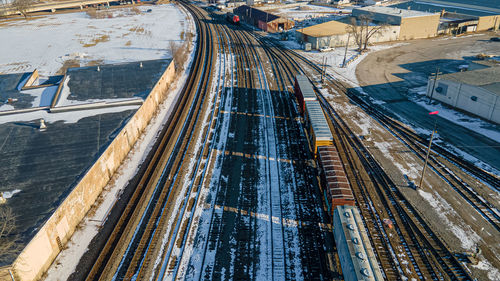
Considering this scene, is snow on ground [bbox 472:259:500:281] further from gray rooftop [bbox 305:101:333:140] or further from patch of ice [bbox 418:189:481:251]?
gray rooftop [bbox 305:101:333:140]

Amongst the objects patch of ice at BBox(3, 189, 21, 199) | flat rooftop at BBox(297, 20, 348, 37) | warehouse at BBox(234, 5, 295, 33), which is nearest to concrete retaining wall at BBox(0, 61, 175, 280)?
patch of ice at BBox(3, 189, 21, 199)

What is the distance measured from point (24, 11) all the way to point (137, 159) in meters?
122

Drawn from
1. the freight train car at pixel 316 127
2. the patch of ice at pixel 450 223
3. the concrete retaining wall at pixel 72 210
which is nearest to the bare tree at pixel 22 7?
the concrete retaining wall at pixel 72 210

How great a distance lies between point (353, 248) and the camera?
18.5 m

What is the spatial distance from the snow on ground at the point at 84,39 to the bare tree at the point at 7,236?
45140mm

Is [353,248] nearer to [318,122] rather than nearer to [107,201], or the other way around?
[318,122]

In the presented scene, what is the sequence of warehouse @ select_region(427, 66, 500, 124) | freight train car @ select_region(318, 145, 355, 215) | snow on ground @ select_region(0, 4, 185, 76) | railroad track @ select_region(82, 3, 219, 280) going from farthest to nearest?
snow on ground @ select_region(0, 4, 185, 76)
warehouse @ select_region(427, 66, 500, 124)
freight train car @ select_region(318, 145, 355, 215)
railroad track @ select_region(82, 3, 219, 280)

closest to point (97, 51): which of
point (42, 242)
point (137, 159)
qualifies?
point (137, 159)

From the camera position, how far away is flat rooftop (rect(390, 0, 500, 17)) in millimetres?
85625

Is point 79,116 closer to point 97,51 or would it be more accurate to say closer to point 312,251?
point 312,251

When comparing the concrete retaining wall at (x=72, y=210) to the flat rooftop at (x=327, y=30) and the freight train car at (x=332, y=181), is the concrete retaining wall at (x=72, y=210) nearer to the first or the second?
the freight train car at (x=332, y=181)

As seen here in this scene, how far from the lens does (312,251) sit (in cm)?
2170

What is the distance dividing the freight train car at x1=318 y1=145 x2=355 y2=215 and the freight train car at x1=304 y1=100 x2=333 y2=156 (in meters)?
0.76

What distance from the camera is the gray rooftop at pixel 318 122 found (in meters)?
29.6
